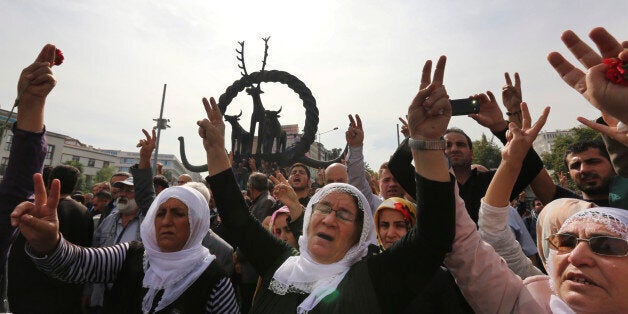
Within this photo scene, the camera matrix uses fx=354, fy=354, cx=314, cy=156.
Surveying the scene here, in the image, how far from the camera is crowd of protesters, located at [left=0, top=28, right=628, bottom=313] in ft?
4.77

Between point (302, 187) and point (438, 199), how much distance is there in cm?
343


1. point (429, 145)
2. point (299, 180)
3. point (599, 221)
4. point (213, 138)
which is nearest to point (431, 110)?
point (429, 145)

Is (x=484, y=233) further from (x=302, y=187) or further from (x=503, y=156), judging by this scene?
(x=302, y=187)

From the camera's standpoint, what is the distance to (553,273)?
149 cm

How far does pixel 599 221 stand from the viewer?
4.67ft

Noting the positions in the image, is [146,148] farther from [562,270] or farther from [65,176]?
[562,270]

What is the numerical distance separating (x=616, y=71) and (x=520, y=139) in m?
0.52

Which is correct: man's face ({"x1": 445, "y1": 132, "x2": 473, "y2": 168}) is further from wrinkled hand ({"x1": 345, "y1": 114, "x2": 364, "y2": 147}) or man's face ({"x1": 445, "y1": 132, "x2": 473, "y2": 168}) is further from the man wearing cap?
the man wearing cap

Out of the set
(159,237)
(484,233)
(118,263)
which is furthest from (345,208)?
(118,263)

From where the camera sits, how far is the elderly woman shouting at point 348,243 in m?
1.49

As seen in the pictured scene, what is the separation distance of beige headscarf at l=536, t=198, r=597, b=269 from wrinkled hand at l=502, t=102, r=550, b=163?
293 mm

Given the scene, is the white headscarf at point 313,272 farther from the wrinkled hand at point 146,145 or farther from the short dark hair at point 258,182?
the short dark hair at point 258,182

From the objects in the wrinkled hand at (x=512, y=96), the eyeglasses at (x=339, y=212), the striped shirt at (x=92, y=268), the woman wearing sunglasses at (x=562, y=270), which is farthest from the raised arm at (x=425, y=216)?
the wrinkled hand at (x=512, y=96)

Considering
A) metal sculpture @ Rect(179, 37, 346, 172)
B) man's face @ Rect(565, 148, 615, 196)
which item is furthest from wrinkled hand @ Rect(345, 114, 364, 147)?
metal sculpture @ Rect(179, 37, 346, 172)
